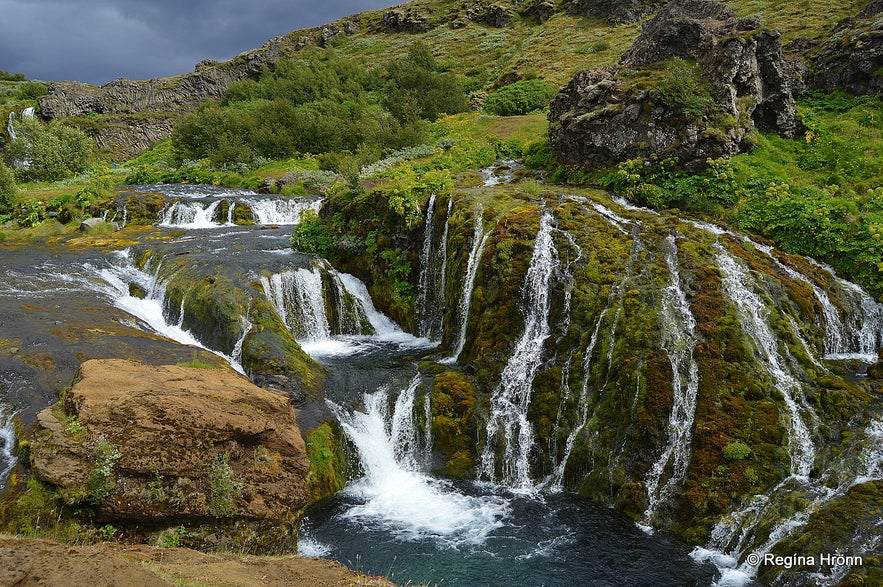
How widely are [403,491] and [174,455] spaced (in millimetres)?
4789

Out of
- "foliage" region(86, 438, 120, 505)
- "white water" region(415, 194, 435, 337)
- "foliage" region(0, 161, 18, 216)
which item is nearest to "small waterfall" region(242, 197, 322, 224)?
"white water" region(415, 194, 435, 337)

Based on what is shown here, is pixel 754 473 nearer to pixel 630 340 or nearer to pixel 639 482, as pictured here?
pixel 639 482

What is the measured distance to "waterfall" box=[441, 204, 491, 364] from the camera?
13.9 meters

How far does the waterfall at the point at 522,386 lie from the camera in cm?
1102

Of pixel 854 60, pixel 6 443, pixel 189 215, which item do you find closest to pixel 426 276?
pixel 6 443

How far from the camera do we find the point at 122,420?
24.1 feet

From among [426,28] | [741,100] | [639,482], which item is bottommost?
[639,482]

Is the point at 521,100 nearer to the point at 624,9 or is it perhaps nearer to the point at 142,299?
the point at 142,299

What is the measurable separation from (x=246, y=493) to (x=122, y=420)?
7.10ft

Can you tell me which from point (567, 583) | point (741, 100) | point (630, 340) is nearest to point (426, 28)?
point (741, 100)

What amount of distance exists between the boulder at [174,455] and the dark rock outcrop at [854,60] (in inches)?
1089

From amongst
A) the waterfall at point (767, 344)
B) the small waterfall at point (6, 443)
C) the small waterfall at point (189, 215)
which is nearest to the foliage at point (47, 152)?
the small waterfall at point (189, 215)

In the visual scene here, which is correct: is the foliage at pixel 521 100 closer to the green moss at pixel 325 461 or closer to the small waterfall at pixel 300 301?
the small waterfall at pixel 300 301

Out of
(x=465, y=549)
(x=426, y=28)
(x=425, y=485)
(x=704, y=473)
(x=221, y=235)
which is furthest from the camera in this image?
(x=426, y=28)
